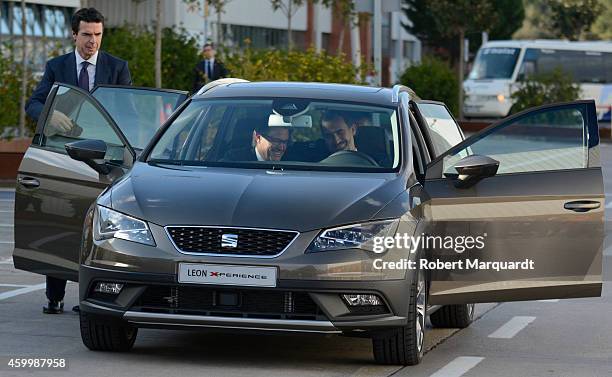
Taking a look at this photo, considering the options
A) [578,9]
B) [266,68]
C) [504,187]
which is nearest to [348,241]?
[504,187]

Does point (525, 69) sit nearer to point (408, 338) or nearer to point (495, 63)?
point (495, 63)

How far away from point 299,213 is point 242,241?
12.6 inches

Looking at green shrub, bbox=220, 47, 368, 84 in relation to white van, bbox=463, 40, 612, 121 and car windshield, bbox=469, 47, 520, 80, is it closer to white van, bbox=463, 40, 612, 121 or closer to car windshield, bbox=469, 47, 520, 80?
white van, bbox=463, 40, 612, 121

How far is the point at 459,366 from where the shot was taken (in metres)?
8.91

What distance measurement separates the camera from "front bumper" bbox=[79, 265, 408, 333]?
323 inches

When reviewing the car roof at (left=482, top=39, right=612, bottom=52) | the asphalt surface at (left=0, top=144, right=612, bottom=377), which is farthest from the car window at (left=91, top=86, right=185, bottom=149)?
the car roof at (left=482, top=39, right=612, bottom=52)

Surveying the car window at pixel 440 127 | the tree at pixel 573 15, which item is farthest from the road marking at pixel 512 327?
the tree at pixel 573 15

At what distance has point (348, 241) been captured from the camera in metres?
8.24

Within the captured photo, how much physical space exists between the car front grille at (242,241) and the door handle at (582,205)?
1.74 meters

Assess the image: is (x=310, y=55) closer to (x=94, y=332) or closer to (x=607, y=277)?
(x=607, y=277)

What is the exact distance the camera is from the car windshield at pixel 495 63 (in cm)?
5831

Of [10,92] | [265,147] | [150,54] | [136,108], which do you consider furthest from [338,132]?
[150,54]

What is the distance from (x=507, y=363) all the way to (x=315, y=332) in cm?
139

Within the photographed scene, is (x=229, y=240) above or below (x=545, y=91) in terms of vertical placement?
above
